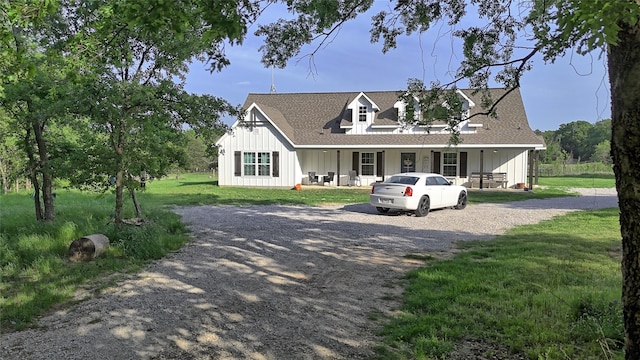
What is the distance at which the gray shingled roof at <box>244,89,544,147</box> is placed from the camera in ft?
84.1

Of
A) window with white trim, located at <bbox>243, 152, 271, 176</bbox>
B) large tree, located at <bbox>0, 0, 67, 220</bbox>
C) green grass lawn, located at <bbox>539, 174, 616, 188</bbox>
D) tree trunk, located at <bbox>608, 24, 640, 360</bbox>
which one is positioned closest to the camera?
tree trunk, located at <bbox>608, 24, 640, 360</bbox>

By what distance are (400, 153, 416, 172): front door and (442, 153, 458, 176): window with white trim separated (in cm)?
188

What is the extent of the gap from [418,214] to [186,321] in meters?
10.6

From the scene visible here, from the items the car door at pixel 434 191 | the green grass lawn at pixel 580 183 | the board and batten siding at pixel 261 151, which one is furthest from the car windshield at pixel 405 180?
the green grass lawn at pixel 580 183

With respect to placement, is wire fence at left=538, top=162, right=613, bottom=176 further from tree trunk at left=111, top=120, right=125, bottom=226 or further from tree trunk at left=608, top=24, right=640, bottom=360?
tree trunk at left=608, top=24, right=640, bottom=360

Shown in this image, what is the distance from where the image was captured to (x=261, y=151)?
27.2 m

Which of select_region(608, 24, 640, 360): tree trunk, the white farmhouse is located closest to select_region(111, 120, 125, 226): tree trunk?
select_region(608, 24, 640, 360): tree trunk

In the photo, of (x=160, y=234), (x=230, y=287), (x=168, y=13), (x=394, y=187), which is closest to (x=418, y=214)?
(x=394, y=187)

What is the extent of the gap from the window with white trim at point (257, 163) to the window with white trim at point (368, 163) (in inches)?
246

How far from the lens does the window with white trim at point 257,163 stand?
1073 inches

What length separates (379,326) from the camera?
4480 mm

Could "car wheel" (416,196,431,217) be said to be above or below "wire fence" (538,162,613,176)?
below

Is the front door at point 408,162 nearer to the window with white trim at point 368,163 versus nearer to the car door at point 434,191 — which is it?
the window with white trim at point 368,163

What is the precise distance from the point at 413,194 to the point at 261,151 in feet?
50.3
